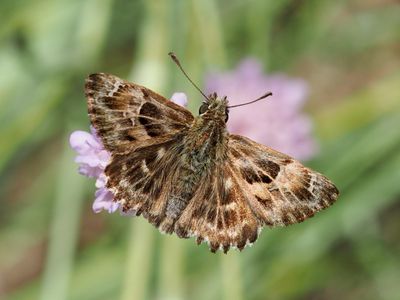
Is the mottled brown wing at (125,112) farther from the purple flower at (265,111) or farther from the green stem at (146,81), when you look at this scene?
the purple flower at (265,111)

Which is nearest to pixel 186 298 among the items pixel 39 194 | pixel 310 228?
pixel 310 228

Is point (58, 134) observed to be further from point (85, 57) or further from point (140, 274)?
point (140, 274)

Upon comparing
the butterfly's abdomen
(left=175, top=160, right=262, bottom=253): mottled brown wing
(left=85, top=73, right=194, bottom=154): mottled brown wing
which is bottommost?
(left=175, top=160, right=262, bottom=253): mottled brown wing

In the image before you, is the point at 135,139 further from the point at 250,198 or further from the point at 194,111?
the point at 194,111

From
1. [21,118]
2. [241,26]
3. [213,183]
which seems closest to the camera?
[213,183]

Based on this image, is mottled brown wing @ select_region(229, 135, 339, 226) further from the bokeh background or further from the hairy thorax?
the bokeh background

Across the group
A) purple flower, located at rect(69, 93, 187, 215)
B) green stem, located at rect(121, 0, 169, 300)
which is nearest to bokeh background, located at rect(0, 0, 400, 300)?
green stem, located at rect(121, 0, 169, 300)
